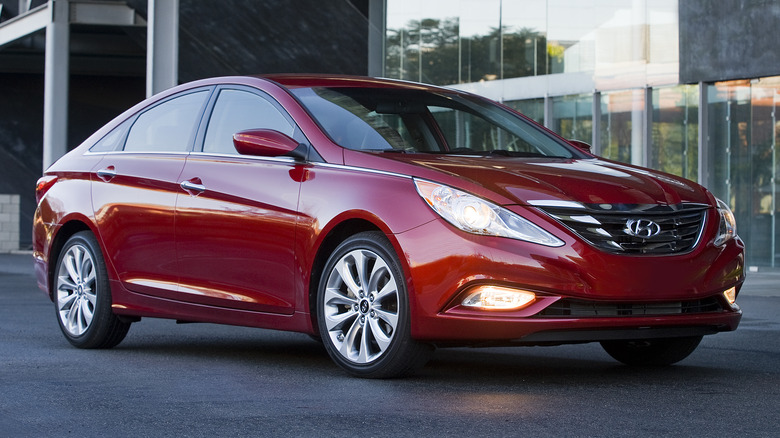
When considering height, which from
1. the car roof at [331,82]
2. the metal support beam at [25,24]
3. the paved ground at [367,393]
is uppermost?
the metal support beam at [25,24]

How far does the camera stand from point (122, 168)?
7.85 meters

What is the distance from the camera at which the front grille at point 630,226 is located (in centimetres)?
578

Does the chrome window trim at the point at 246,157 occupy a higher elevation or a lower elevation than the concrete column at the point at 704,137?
lower

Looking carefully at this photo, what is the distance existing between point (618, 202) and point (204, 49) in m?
17.8

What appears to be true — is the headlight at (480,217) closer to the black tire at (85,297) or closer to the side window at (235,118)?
the side window at (235,118)

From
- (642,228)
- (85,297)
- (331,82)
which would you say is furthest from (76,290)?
(642,228)

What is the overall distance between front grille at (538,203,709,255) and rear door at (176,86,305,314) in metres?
1.49

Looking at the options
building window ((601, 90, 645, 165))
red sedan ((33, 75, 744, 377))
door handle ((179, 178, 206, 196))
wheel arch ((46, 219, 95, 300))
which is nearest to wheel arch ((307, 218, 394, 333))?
red sedan ((33, 75, 744, 377))

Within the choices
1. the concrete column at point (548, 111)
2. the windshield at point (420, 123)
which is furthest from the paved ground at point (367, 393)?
the concrete column at point (548, 111)

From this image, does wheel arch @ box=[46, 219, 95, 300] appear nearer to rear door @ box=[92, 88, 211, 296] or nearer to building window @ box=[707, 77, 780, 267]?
rear door @ box=[92, 88, 211, 296]

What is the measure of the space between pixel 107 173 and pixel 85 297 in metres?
0.78

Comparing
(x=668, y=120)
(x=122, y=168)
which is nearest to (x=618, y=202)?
(x=122, y=168)

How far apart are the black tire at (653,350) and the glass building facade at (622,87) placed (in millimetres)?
11726

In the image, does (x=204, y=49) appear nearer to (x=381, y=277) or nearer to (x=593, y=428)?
(x=381, y=277)
